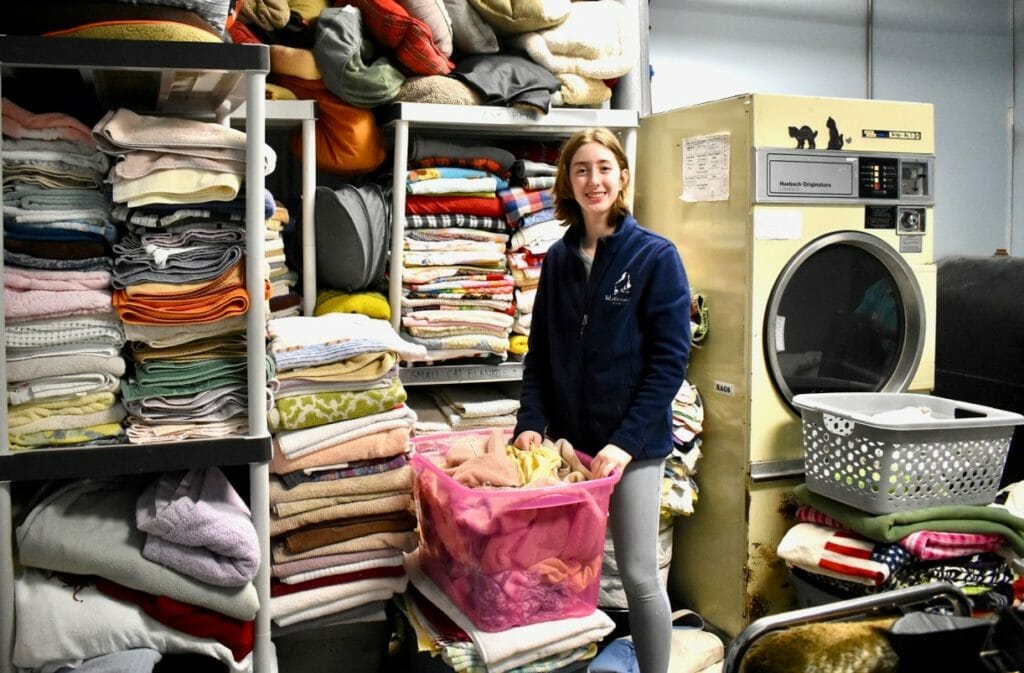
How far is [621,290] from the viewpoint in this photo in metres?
2.30

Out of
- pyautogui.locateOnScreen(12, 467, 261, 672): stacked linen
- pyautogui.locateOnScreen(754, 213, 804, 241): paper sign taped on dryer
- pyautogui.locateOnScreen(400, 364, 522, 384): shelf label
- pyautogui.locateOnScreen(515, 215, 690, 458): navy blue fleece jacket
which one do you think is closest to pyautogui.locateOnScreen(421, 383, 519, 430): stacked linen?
pyautogui.locateOnScreen(400, 364, 522, 384): shelf label

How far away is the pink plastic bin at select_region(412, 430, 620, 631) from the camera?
2102 millimetres

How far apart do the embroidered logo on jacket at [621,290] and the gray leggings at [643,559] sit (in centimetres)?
40

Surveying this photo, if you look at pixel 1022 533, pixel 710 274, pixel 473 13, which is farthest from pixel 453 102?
pixel 1022 533

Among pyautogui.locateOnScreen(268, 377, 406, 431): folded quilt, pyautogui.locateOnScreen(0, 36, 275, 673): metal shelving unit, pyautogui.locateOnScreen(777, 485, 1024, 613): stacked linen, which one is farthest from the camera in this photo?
pyautogui.locateOnScreen(777, 485, 1024, 613): stacked linen

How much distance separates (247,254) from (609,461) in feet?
3.11

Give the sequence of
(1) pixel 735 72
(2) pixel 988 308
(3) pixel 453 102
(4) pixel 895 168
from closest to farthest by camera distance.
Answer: (3) pixel 453 102 → (4) pixel 895 168 → (2) pixel 988 308 → (1) pixel 735 72

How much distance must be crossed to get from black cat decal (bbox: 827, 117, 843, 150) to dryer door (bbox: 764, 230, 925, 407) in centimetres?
27

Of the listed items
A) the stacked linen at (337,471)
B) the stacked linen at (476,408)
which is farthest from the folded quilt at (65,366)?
the stacked linen at (476,408)

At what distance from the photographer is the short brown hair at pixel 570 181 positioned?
2.35 m

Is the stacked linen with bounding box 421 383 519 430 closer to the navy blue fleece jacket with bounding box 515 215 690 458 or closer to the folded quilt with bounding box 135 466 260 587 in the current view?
the navy blue fleece jacket with bounding box 515 215 690 458

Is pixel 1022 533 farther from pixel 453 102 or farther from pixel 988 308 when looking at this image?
pixel 453 102

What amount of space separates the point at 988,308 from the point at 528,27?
1939 millimetres

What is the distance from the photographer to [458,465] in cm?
228
